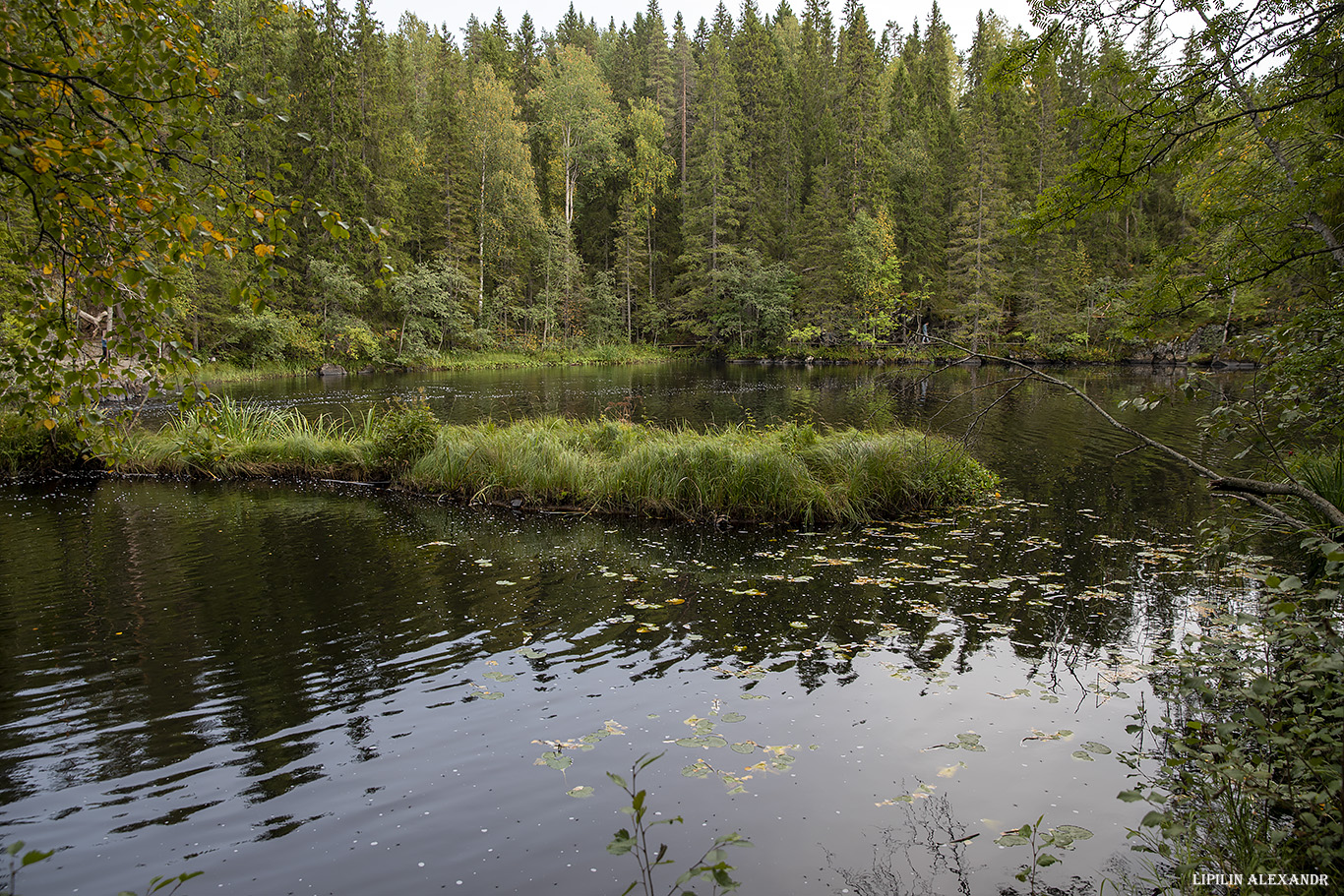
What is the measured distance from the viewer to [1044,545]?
9.43 meters

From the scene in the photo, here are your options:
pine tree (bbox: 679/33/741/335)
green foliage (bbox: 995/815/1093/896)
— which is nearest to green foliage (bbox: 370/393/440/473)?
green foliage (bbox: 995/815/1093/896)

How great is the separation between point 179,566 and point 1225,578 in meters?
11.8

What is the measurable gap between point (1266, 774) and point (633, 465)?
936 cm

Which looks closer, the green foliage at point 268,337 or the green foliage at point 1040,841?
the green foliage at point 1040,841

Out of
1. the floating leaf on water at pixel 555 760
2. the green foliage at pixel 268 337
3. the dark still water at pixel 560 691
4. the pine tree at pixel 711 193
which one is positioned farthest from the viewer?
the pine tree at pixel 711 193

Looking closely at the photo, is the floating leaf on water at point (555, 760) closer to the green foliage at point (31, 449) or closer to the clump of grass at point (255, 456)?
the clump of grass at point (255, 456)

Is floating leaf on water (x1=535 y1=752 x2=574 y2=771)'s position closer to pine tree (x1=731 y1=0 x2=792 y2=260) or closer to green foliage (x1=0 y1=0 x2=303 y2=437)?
green foliage (x1=0 y1=0 x2=303 y2=437)

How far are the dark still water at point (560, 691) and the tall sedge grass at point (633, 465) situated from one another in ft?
1.99

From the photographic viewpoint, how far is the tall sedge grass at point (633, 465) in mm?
11008

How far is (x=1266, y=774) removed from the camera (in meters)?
2.84

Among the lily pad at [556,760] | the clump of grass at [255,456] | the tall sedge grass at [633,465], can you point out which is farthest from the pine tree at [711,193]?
the lily pad at [556,760]

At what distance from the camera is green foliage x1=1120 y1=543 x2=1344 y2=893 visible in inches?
105

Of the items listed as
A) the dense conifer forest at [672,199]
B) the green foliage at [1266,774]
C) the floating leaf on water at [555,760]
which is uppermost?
the dense conifer forest at [672,199]

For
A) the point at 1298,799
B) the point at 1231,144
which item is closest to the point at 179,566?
the point at 1298,799
